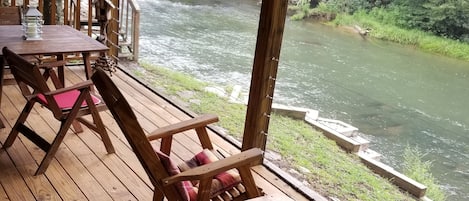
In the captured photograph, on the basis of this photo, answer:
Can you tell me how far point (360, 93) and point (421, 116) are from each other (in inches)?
46.4

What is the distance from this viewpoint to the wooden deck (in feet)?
7.86

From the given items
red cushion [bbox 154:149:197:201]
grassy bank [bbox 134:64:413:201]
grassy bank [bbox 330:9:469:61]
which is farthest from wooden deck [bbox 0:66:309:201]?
grassy bank [bbox 330:9:469:61]

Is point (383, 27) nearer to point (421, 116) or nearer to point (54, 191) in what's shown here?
point (421, 116)

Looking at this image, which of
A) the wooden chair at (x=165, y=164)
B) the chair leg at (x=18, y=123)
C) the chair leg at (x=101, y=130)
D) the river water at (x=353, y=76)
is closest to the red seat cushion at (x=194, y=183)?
the wooden chair at (x=165, y=164)

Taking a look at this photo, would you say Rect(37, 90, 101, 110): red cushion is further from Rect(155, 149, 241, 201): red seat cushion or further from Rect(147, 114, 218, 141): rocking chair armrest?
Rect(155, 149, 241, 201): red seat cushion

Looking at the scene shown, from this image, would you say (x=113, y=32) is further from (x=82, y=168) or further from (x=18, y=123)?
(x=82, y=168)

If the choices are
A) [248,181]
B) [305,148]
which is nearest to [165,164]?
[248,181]

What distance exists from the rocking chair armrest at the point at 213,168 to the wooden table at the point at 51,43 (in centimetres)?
159

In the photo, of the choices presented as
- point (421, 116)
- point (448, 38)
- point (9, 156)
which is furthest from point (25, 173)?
point (448, 38)

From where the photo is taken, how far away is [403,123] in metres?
7.23

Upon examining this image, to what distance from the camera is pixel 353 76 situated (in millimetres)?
9203

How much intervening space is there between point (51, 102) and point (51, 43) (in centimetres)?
77

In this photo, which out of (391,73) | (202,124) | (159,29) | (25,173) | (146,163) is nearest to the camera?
(146,163)

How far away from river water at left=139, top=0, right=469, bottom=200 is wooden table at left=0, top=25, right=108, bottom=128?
4.09 m
